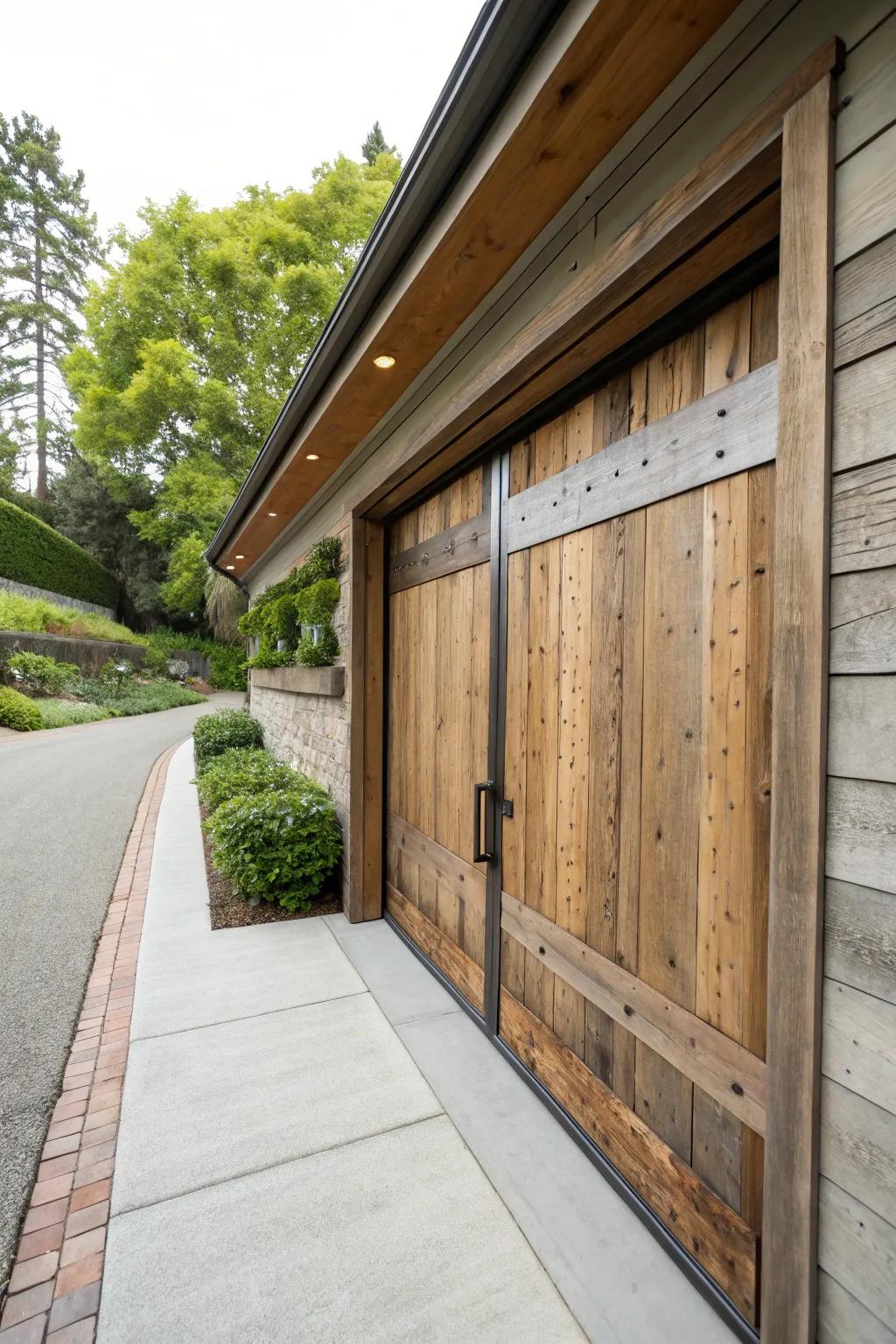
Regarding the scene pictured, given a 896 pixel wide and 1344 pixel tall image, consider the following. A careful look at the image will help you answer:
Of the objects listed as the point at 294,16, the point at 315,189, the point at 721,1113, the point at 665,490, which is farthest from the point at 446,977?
the point at 315,189

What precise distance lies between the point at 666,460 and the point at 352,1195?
7.36 feet

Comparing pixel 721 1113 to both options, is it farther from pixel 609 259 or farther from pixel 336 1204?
pixel 609 259

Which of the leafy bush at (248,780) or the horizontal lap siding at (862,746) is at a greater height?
the horizontal lap siding at (862,746)

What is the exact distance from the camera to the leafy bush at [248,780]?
4.55m

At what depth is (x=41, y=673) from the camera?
1373cm

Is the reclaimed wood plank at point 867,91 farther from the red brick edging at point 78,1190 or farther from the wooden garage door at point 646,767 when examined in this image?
the red brick edging at point 78,1190

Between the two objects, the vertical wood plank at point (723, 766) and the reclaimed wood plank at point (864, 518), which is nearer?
the reclaimed wood plank at point (864, 518)

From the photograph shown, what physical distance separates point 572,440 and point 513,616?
663 mm

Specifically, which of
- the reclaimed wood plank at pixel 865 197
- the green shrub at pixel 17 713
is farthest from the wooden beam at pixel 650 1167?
the green shrub at pixel 17 713

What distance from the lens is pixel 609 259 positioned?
155 centimetres

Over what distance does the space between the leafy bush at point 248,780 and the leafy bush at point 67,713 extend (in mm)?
7635

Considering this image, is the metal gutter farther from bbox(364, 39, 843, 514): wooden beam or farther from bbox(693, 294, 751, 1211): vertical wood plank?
bbox(693, 294, 751, 1211): vertical wood plank

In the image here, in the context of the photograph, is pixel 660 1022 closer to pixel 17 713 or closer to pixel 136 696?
pixel 17 713

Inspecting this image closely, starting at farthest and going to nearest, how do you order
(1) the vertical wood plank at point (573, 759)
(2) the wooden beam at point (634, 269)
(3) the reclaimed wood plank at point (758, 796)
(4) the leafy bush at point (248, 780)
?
(4) the leafy bush at point (248, 780) < (1) the vertical wood plank at point (573, 759) < (3) the reclaimed wood plank at point (758, 796) < (2) the wooden beam at point (634, 269)
